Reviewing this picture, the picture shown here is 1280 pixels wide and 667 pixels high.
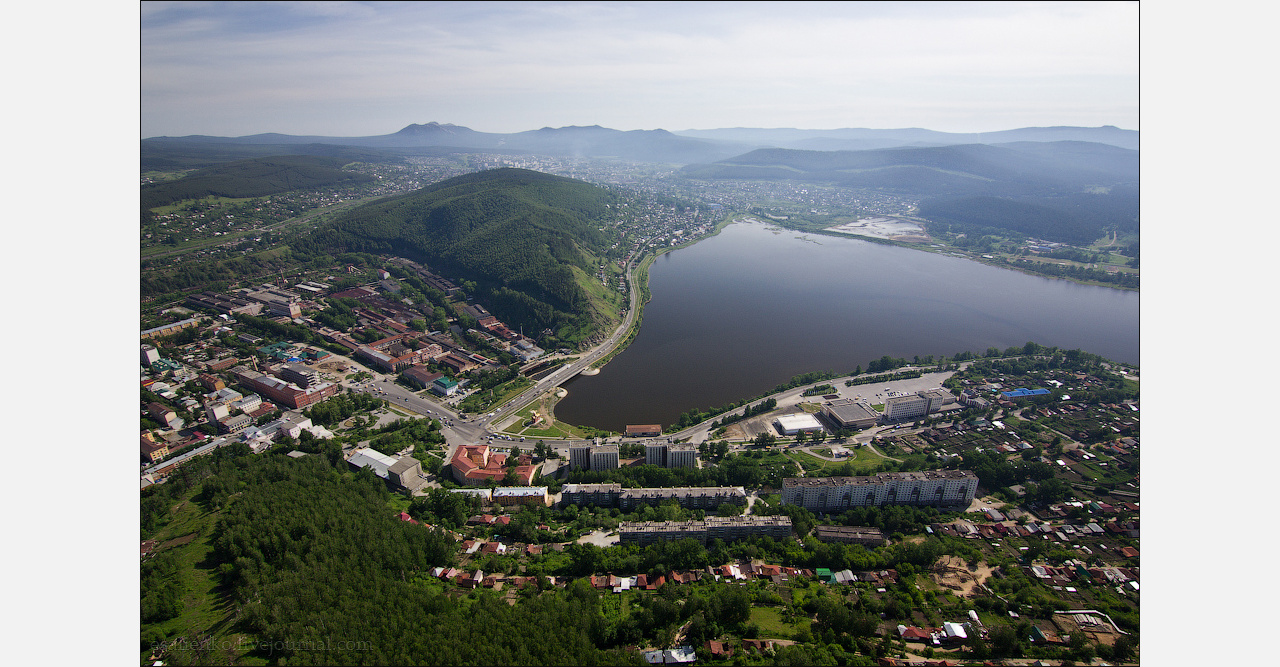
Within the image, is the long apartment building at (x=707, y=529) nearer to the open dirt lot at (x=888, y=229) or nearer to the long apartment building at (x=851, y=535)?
the long apartment building at (x=851, y=535)

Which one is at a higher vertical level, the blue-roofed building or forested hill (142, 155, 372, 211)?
forested hill (142, 155, 372, 211)

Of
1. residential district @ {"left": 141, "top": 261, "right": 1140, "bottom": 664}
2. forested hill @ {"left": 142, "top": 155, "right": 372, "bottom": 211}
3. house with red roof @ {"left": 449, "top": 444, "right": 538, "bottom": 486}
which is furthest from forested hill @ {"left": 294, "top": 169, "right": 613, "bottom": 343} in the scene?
forested hill @ {"left": 142, "top": 155, "right": 372, "bottom": 211}

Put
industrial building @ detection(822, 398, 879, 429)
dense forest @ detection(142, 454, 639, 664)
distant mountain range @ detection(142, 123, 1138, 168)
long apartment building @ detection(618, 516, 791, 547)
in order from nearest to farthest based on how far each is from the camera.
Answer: dense forest @ detection(142, 454, 639, 664), long apartment building @ detection(618, 516, 791, 547), industrial building @ detection(822, 398, 879, 429), distant mountain range @ detection(142, 123, 1138, 168)

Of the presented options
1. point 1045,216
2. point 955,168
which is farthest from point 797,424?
point 955,168

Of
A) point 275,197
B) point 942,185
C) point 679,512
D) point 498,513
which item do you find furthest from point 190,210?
point 942,185

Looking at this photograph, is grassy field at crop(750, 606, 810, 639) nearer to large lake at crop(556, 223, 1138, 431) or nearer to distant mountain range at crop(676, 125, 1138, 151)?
large lake at crop(556, 223, 1138, 431)

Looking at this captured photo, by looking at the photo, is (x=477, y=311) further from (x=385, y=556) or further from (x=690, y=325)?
(x=385, y=556)
